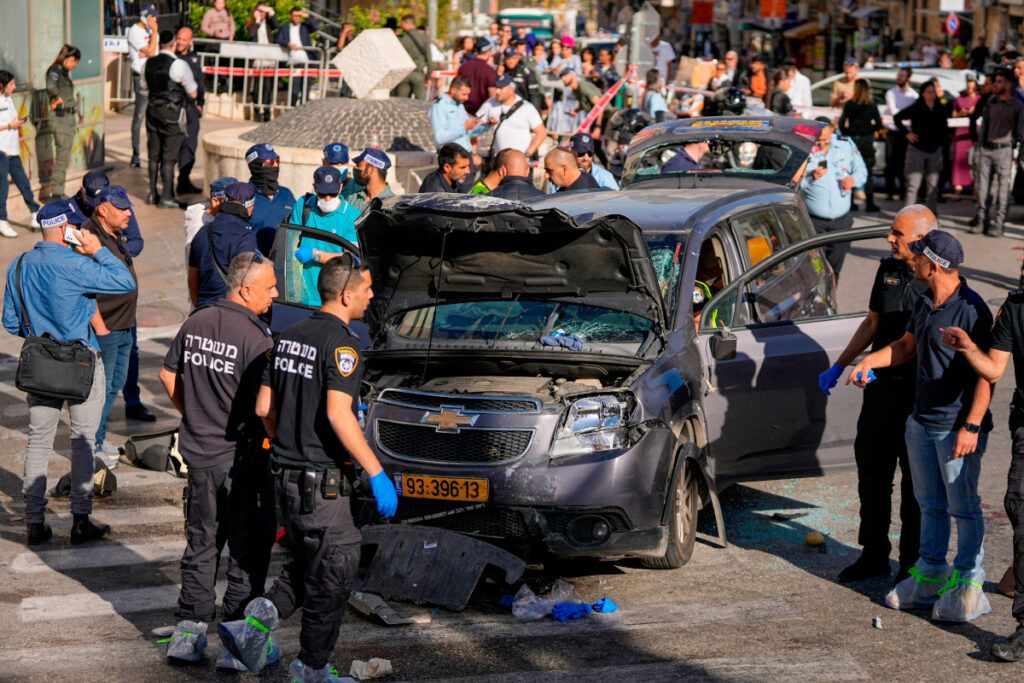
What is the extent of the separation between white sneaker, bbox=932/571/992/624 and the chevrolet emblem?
249 cm

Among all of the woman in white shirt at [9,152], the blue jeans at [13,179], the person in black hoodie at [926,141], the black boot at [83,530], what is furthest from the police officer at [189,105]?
the black boot at [83,530]

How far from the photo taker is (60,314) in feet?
24.2

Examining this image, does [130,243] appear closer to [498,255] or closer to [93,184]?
[93,184]

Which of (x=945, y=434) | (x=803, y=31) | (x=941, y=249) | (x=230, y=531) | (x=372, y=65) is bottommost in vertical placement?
(x=230, y=531)

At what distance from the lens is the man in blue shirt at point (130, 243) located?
28.4 ft

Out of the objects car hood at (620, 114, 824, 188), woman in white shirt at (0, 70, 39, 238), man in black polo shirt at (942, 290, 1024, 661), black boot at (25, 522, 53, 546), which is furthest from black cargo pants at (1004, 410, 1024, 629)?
woman in white shirt at (0, 70, 39, 238)

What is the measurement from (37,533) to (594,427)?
3.31m

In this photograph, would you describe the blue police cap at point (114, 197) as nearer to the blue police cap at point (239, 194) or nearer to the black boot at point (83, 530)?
the blue police cap at point (239, 194)

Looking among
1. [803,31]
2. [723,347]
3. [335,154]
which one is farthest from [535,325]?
[803,31]

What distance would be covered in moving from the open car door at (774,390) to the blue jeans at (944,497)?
1.12 metres

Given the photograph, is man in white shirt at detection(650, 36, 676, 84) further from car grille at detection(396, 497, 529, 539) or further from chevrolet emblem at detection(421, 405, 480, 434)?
car grille at detection(396, 497, 529, 539)

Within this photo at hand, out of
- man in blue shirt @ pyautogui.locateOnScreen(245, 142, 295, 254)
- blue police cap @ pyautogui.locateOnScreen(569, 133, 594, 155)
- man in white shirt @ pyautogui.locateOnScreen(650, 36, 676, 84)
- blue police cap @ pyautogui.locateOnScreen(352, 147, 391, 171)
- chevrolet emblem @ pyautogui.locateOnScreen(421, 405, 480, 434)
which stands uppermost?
man in white shirt @ pyautogui.locateOnScreen(650, 36, 676, 84)

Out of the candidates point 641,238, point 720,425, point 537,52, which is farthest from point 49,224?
point 537,52

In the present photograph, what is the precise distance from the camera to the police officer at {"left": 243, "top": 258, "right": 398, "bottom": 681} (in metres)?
5.43
